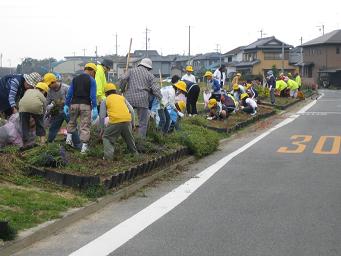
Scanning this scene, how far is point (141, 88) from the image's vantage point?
10.5 meters

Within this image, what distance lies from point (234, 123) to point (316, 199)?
380 inches

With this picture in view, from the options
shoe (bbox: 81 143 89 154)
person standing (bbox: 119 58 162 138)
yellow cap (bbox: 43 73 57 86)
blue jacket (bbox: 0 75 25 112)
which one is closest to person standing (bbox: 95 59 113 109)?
person standing (bbox: 119 58 162 138)

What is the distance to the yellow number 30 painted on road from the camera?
12548 millimetres

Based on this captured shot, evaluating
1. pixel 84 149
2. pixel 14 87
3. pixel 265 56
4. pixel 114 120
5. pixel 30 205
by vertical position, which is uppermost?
pixel 265 56

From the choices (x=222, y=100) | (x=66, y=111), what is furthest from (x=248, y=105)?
(x=66, y=111)

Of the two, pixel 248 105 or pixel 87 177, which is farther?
pixel 248 105

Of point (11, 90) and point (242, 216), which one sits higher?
point (11, 90)

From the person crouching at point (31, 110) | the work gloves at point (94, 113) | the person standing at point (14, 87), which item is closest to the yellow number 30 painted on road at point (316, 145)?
the work gloves at point (94, 113)

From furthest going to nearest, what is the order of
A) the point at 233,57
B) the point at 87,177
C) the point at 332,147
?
the point at 233,57, the point at 332,147, the point at 87,177

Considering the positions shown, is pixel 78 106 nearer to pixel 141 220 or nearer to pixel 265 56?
pixel 141 220

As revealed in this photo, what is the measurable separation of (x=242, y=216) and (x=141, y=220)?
129 cm

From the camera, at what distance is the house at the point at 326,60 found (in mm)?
70188

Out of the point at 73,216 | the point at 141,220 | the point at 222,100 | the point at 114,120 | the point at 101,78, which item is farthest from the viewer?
the point at 222,100

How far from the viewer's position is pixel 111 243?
17.9ft
